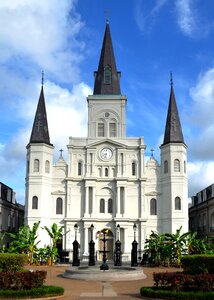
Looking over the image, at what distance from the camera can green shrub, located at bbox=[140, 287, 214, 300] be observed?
54.7 ft

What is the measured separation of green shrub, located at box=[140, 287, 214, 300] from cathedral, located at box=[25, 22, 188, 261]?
35.9 m

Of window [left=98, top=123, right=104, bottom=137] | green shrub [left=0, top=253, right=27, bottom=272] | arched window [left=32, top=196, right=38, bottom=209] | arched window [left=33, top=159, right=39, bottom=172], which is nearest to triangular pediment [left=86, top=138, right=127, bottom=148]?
window [left=98, top=123, right=104, bottom=137]

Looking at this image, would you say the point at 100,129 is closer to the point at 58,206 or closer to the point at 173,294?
the point at 58,206

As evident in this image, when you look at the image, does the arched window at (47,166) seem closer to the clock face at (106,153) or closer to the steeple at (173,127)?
the clock face at (106,153)

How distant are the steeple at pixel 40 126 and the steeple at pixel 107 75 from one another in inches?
330

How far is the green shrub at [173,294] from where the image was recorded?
16688 mm

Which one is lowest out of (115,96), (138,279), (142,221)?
(138,279)

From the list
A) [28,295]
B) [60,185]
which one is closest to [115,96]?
[60,185]

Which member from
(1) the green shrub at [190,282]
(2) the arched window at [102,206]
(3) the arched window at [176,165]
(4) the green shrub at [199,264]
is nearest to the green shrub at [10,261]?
(4) the green shrub at [199,264]

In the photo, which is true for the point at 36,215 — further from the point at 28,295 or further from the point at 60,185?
the point at 28,295

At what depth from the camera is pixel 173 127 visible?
5722 cm

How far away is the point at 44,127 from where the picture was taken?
57.8 metres

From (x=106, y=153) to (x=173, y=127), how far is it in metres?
9.55

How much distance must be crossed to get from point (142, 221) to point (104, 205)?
5416 millimetres
